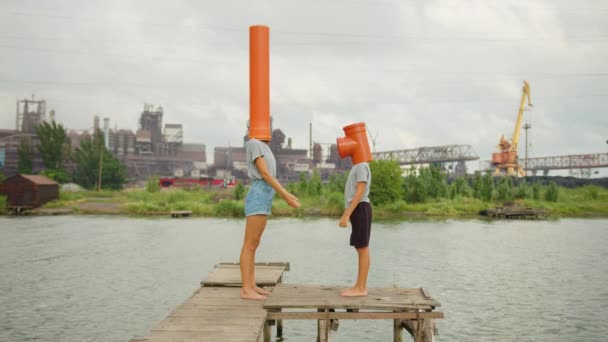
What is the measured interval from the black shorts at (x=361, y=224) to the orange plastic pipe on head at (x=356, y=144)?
2.09 ft

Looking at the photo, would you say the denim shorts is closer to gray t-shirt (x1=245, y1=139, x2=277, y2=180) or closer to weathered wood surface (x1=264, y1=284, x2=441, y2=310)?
gray t-shirt (x1=245, y1=139, x2=277, y2=180)

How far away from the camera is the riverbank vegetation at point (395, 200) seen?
43000 millimetres

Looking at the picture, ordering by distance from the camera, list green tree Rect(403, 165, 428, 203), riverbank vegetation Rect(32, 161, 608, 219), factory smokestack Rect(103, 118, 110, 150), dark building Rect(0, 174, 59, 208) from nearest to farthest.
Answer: riverbank vegetation Rect(32, 161, 608, 219) → green tree Rect(403, 165, 428, 203) → dark building Rect(0, 174, 59, 208) → factory smokestack Rect(103, 118, 110, 150)

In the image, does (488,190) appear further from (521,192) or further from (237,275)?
(237,275)

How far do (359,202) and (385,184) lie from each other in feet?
122

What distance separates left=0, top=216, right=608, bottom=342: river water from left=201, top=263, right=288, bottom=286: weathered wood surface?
177 centimetres

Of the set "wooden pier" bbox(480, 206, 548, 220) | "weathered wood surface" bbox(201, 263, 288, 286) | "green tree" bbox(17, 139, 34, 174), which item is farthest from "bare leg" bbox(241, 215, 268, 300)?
"green tree" bbox(17, 139, 34, 174)

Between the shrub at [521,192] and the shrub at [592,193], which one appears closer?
the shrub at [521,192]

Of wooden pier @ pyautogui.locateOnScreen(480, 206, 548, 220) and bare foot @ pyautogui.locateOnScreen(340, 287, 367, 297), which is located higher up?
bare foot @ pyautogui.locateOnScreen(340, 287, 367, 297)

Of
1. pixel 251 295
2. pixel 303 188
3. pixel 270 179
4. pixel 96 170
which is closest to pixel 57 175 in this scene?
pixel 96 170

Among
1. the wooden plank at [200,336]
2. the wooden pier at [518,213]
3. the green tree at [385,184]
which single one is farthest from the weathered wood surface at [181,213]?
the wooden plank at [200,336]

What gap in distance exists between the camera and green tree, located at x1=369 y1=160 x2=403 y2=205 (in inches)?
1727

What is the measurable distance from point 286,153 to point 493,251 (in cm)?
8392

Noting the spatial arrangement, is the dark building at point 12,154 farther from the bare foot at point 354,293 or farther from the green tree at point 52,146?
the bare foot at point 354,293
